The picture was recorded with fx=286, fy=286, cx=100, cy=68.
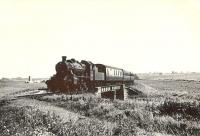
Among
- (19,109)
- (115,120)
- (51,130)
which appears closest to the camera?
(51,130)

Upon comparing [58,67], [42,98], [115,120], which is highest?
[58,67]

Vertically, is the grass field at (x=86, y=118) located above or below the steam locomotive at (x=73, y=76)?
below

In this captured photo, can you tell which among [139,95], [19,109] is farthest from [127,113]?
[139,95]

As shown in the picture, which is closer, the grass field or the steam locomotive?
the grass field

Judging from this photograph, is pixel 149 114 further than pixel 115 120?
Yes

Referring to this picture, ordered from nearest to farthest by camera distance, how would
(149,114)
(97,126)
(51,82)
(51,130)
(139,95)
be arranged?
(51,130)
(97,126)
(149,114)
(51,82)
(139,95)

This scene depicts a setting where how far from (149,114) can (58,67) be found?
357 inches

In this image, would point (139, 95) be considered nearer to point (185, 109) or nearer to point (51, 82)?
point (185, 109)

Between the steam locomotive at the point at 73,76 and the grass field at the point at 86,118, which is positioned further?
the steam locomotive at the point at 73,76

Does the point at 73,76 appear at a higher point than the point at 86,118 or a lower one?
higher

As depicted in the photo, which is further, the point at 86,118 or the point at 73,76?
the point at 73,76

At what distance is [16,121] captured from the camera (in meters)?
16.6

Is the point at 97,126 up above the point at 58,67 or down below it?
below

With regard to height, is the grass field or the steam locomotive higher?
the steam locomotive
